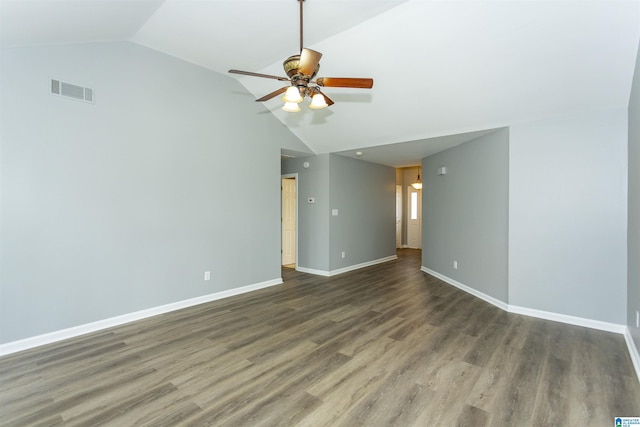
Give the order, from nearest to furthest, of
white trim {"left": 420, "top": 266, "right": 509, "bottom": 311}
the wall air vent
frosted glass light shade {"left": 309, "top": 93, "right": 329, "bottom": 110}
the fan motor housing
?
the fan motor housing < frosted glass light shade {"left": 309, "top": 93, "right": 329, "bottom": 110} < the wall air vent < white trim {"left": 420, "top": 266, "right": 509, "bottom": 311}

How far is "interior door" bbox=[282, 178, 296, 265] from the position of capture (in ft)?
22.8

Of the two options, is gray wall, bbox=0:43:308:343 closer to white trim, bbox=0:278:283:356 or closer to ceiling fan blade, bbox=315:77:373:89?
white trim, bbox=0:278:283:356

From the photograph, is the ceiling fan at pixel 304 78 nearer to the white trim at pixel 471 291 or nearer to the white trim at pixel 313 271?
the white trim at pixel 471 291

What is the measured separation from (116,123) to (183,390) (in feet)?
9.80

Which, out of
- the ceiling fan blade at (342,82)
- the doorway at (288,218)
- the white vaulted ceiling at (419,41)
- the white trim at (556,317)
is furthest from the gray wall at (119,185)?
the white trim at (556,317)

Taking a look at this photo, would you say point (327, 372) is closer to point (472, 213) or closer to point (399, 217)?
point (472, 213)

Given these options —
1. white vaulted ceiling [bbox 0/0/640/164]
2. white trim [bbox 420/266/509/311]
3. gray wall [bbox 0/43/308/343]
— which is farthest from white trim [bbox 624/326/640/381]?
gray wall [bbox 0/43/308/343]

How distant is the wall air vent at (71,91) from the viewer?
3039 millimetres

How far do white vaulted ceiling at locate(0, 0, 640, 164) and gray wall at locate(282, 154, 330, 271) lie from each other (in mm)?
2154

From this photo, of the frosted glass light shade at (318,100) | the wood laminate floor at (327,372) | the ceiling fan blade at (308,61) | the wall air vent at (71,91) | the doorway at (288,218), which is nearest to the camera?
the wood laminate floor at (327,372)

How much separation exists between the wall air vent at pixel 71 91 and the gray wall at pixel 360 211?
3977 mm

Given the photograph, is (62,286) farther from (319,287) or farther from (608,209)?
(608,209)

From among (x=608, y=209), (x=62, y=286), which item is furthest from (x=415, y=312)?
(x=62, y=286)

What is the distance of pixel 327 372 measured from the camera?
8.23 feet
